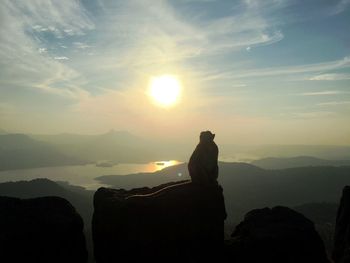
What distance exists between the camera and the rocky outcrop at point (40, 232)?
95.6 feet

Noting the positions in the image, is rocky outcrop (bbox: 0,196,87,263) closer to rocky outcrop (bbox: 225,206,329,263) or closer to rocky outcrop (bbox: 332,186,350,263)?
rocky outcrop (bbox: 225,206,329,263)

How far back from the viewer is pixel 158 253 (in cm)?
2972

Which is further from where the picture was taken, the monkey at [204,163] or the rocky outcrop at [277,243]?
the monkey at [204,163]

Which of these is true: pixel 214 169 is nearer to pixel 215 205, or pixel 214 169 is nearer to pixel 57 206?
pixel 215 205

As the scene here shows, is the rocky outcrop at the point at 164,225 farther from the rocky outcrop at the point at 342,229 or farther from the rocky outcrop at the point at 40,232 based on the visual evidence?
the rocky outcrop at the point at 342,229

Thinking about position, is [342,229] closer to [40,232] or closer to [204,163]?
[204,163]

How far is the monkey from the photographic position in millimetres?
31031

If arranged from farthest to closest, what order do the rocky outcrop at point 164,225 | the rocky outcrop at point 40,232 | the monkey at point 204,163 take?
the monkey at point 204,163 → the rocky outcrop at point 164,225 → the rocky outcrop at point 40,232

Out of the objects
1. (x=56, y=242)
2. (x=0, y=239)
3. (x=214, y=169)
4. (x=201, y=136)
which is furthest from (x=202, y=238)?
(x=0, y=239)

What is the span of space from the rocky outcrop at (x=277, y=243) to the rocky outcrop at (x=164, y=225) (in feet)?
6.28

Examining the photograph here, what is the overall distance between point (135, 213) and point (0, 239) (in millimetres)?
9876

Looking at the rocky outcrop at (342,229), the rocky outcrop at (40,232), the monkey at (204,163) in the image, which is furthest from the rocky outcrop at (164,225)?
the rocky outcrop at (342,229)

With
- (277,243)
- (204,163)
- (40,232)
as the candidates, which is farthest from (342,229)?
(40,232)

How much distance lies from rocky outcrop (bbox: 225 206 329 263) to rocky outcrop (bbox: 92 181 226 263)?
1.92 m
